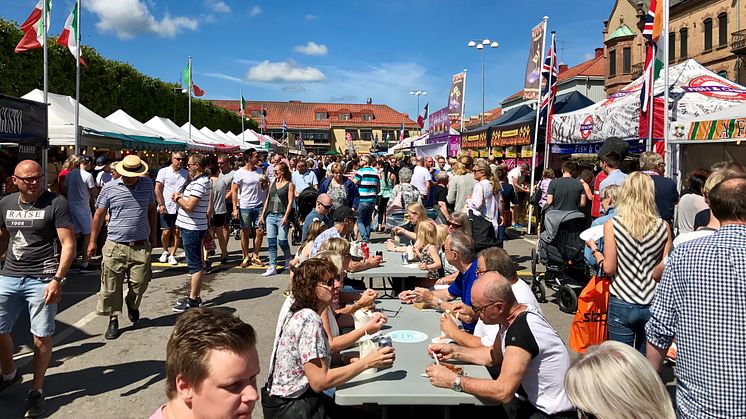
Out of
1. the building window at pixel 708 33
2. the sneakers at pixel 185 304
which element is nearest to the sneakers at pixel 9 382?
the sneakers at pixel 185 304

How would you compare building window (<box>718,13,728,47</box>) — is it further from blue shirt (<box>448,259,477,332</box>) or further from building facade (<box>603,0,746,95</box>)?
blue shirt (<box>448,259,477,332</box>)

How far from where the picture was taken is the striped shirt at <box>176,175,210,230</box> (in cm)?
625

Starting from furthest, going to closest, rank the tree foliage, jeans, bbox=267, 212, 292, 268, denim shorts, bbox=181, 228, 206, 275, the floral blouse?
the tree foliage → jeans, bbox=267, 212, 292, 268 → denim shorts, bbox=181, 228, 206, 275 → the floral blouse

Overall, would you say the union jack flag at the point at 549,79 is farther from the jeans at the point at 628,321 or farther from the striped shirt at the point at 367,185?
the jeans at the point at 628,321

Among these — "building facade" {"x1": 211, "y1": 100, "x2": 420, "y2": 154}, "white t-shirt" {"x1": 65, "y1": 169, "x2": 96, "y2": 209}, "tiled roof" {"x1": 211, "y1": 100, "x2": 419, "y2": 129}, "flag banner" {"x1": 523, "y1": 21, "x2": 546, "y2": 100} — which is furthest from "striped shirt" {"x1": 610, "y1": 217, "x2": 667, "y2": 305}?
"tiled roof" {"x1": 211, "y1": 100, "x2": 419, "y2": 129}

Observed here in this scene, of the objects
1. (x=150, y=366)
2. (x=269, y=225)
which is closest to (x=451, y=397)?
(x=150, y=366)

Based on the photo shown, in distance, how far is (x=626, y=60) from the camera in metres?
41.2

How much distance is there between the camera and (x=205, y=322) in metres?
1.53

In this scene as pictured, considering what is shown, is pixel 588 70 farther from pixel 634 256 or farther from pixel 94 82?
pixel 634 256

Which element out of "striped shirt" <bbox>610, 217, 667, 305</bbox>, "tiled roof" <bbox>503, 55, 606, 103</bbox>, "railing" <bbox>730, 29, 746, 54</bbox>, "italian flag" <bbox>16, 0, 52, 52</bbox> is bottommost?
"striped shirt" <bbox>610, 217, 667, 305</bbox>

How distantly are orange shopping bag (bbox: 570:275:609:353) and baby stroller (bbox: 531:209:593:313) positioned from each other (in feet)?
6.23

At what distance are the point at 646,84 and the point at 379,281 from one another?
5.75 m

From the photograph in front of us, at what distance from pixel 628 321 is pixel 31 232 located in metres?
4.49

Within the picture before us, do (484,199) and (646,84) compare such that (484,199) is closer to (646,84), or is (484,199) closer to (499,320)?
(646,84)
